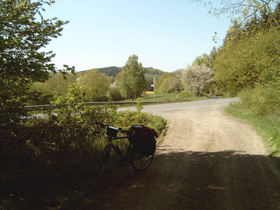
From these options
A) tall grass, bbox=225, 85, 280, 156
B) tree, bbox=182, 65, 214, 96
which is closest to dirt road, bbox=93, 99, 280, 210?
tall grass, bbox=225, 85, 280, 156

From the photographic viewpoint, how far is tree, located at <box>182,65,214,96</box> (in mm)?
53000

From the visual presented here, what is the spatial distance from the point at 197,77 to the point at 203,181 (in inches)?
2042

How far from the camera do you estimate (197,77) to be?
176 feet

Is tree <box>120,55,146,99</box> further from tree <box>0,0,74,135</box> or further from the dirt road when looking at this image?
tree <box>0,0,74,135</box>

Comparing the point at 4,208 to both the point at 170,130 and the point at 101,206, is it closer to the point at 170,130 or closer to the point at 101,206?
the point at 101,206

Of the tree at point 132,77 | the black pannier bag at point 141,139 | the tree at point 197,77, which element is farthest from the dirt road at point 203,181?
the tree at point 132,77

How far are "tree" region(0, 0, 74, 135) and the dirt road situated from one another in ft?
8.52

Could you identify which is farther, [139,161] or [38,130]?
[139,161]

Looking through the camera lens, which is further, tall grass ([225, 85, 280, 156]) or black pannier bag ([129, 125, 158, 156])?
tall grass ([225, 85, 280, 156])

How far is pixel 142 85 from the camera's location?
64562 millimetres

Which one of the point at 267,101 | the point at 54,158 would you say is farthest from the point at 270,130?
the point at 54,158

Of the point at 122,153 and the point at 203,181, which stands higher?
the point at 122,153

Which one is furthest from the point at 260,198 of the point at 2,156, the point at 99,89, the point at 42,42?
the point at 99,89

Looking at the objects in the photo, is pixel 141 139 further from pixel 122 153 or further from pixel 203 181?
pixel 203 181
